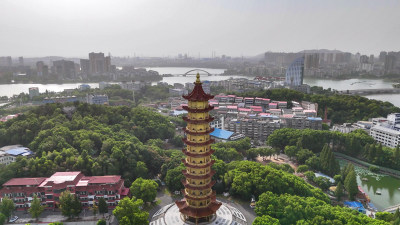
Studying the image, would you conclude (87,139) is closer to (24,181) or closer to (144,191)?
(24,181)

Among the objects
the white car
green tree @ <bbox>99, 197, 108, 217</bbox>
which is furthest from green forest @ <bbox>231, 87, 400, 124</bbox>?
the white car

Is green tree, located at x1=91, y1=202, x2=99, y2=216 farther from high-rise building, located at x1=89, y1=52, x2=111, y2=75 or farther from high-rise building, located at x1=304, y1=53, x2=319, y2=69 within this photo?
high-rise building, located at x1=304, y1=53, x2=319, y2=69

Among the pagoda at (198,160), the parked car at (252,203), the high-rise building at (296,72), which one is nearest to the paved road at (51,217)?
the pagoda at (198,160)

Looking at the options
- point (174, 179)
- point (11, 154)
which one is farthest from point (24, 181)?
point (174, 179)

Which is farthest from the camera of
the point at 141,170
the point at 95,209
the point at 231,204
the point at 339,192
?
the point at 141,170

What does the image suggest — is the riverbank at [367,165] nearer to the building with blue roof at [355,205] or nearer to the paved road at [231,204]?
the building with blue roof at [355,205]

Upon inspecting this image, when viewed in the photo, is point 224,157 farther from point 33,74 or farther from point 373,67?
point 373,67

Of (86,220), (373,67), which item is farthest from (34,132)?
(373,67)

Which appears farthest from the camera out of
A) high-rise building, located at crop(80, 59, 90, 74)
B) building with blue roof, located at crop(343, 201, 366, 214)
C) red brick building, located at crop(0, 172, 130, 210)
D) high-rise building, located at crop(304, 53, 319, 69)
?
high-rise building, located at crop(304, 53, 319, 69)
